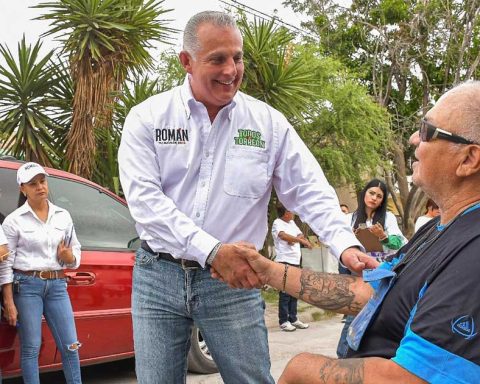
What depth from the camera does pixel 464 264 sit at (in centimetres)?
175

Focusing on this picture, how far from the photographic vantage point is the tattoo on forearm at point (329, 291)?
2584mm

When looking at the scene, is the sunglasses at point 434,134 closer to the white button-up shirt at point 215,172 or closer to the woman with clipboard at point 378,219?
the white button-up shirt at point 215,172

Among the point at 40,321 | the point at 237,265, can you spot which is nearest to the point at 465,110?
the point at 237,265

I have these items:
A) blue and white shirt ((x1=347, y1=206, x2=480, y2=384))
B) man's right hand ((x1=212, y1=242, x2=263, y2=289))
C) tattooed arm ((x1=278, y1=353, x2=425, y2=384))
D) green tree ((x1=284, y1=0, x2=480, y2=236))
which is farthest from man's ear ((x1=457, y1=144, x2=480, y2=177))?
green tree ((x1=284, y1=0, x2=480, y2=236))

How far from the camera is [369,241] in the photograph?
6.00 meters

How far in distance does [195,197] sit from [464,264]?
56.0 inches

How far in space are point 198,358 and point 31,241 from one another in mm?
2027

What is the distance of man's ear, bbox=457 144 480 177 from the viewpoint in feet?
6.58

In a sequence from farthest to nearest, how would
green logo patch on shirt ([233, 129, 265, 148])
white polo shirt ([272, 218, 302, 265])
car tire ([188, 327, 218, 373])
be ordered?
white polo shirt ([272, 218, 302, 265])
car tire ([188, 327, 218, 373])
green logo patch on shirt ([233, 129, 265, 148])

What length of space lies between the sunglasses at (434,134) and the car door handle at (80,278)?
3414mm

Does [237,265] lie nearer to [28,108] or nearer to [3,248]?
[3,248]

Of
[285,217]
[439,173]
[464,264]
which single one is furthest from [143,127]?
[285,217]

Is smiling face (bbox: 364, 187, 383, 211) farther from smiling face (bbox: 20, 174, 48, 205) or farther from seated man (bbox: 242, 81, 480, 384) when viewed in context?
seated man (bbox: 242, 81, 480, 384)

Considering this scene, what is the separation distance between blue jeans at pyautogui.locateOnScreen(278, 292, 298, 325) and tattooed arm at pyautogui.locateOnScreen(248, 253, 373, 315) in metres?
6.12
